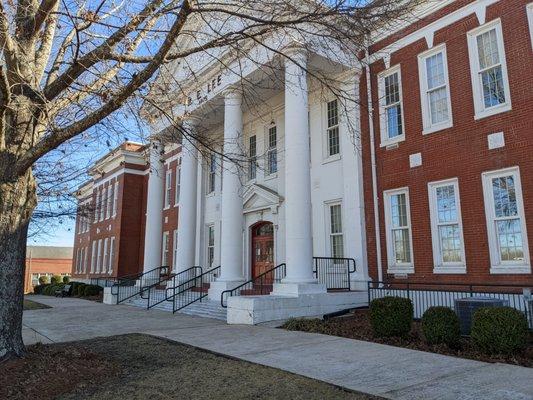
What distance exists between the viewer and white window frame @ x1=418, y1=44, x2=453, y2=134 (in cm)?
1325

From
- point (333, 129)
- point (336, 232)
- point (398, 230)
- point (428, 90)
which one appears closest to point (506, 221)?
point (398, 230)

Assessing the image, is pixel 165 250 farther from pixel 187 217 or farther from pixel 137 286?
pixel 187 217

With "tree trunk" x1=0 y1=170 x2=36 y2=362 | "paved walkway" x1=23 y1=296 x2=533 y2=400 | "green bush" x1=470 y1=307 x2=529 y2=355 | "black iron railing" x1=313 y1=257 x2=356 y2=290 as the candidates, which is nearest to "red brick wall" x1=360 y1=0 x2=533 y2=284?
"black iron railing" x1=313 y1=257 x2=356 y2=290

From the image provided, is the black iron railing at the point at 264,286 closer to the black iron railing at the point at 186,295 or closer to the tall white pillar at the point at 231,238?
the tall white pillar at the point at 231,238

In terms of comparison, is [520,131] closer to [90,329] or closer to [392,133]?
[392,133]

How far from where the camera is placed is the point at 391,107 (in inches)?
591

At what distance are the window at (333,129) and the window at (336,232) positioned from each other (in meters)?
2.06

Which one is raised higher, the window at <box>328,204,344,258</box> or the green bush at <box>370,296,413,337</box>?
the window at <box>328,204,344,258</box>

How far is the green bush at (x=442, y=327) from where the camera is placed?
8648 millimetres

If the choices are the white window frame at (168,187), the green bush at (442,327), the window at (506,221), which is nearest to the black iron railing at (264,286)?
the window at (506,221)

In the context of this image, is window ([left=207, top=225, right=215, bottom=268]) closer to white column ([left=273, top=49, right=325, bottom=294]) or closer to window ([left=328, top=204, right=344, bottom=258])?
window ([left=328, top=204, right=344, bottom=258])

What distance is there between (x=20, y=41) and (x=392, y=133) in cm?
1101

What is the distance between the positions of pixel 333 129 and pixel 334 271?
16.9ft

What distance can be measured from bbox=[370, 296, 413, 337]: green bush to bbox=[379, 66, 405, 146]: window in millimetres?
6416
